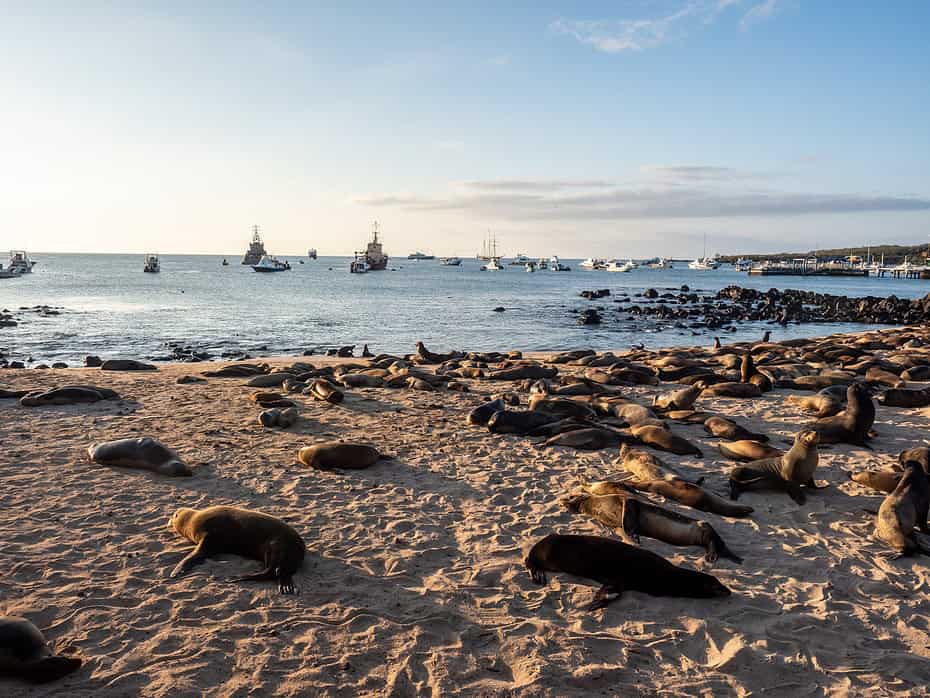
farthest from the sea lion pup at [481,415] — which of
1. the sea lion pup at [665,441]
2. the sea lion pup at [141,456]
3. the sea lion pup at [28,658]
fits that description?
the sea lion pup at [28,658]

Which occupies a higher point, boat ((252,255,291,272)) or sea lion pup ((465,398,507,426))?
boat ((252,255,291,272))

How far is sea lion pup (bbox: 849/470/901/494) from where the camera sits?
7.01 m

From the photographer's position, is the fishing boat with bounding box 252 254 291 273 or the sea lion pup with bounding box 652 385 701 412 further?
the fishing boat with bounding box 252 254 291 273

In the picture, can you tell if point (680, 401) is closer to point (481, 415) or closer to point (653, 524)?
point (481, 415)

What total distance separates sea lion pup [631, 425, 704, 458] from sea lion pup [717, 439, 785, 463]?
35cm

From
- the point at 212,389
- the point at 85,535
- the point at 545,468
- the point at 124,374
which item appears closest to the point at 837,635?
the point at 545,468

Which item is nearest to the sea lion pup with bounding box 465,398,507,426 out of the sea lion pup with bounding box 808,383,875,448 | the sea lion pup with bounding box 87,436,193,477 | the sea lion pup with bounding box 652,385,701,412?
the sea lion pup with bounding box 652,385,701,412

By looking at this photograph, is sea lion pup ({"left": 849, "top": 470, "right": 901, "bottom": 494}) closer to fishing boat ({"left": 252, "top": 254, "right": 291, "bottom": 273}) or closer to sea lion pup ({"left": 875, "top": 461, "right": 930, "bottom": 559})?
sea lion pup ({"left": 875, "top": 461, "right": 930, "bottom": 559})

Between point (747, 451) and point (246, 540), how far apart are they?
633cm

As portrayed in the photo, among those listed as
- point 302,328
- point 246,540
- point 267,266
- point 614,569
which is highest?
point 267,266

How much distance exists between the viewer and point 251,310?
4203cm

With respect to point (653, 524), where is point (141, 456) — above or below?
above

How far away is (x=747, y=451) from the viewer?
8.30m

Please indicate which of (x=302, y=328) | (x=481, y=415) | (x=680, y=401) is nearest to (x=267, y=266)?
(x=302, y=328)
